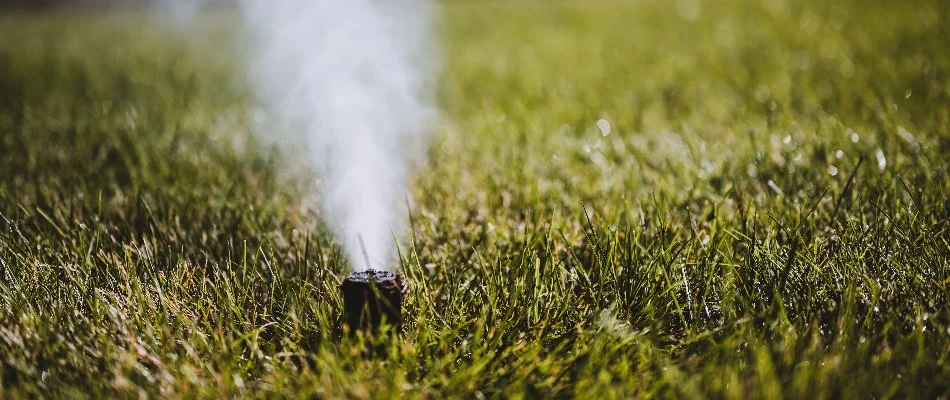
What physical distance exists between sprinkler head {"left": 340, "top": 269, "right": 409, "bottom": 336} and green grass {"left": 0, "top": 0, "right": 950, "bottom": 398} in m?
0.06

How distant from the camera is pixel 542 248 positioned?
1451 mm

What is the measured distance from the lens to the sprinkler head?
1054 mm

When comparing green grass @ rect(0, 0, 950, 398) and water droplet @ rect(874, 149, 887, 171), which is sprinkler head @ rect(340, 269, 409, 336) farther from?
water droplet @ rect(874, 149, 887, 171)

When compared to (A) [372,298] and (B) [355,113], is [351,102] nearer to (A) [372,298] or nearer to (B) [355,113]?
(B) [355,113]

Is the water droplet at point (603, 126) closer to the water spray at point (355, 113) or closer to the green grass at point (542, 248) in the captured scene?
the green grass at point (542, 248)

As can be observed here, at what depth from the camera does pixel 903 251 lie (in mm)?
1276

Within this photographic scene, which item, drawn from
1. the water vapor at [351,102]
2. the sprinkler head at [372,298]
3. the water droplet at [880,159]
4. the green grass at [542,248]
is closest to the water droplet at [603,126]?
the green grass at [542,248]

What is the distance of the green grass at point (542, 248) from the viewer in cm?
107

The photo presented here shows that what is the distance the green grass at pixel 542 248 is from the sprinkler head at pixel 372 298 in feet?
0.19

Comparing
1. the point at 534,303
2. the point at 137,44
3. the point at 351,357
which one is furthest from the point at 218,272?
the point at 137,44

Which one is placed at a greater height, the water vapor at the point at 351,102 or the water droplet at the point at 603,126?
the water vapor at the point at 351,102

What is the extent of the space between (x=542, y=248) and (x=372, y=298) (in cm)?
50

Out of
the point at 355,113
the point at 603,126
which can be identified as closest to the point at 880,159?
the point at 603,126

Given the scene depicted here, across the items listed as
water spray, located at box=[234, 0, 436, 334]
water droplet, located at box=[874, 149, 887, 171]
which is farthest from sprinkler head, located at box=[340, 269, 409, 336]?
water droplet, located at box=[874, 149, 887, 171]
